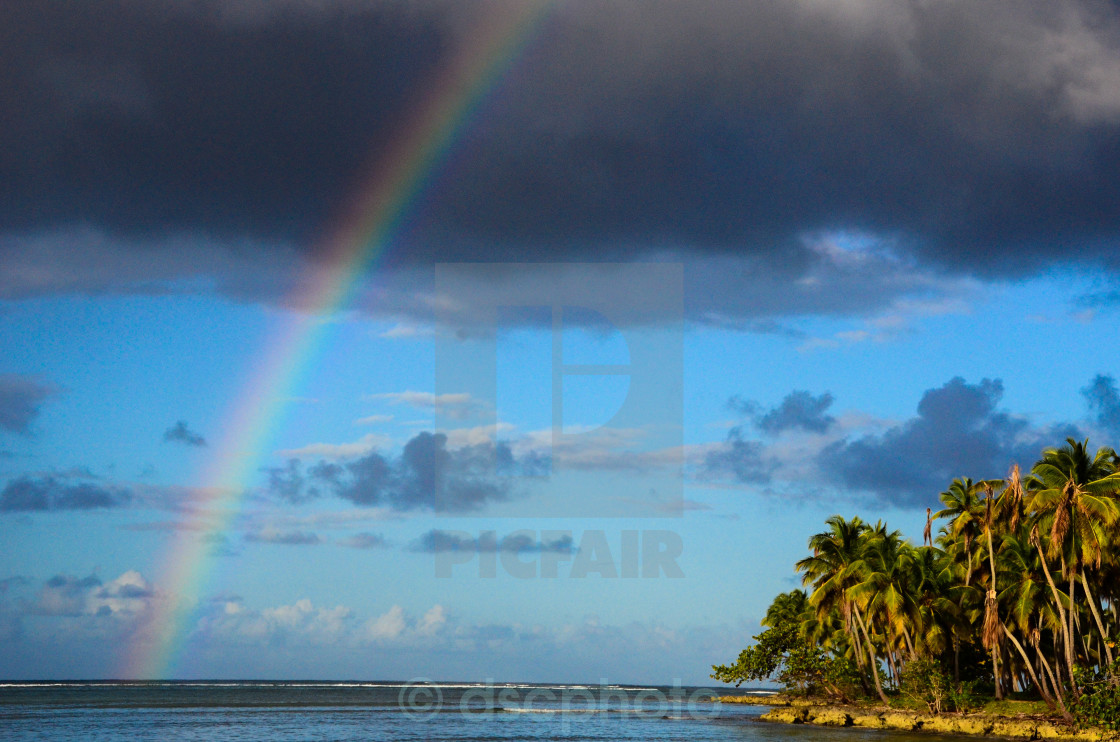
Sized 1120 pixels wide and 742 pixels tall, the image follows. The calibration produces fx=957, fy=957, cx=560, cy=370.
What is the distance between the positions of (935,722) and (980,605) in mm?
6930

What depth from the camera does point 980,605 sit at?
53.7 meters

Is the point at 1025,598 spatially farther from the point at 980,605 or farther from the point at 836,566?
the point at 836,566

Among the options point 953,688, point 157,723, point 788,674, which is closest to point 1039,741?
point 953,688

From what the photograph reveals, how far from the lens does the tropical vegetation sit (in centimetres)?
4103

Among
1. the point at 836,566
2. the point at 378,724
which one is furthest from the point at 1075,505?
the point at 378,724

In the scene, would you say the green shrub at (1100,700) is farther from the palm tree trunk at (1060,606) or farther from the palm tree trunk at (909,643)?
the palm tree trunk at (909,643)

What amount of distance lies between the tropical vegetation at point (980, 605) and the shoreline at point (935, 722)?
883 mm

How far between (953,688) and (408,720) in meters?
41.5

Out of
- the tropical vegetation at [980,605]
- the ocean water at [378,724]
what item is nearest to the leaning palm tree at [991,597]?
the tropical vegetation at [980,605]

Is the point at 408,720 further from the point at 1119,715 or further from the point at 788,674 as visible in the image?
the point at 1119,715

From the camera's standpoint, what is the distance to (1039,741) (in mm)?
43031

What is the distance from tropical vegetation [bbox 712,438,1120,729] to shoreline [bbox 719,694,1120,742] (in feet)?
2.90

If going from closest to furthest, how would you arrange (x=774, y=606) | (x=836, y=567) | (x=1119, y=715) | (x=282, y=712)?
(x=1119, y=715) → (x=836, y=567) → (x=774, y=606) → (x=282, y=712)

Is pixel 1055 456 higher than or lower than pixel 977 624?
higher
